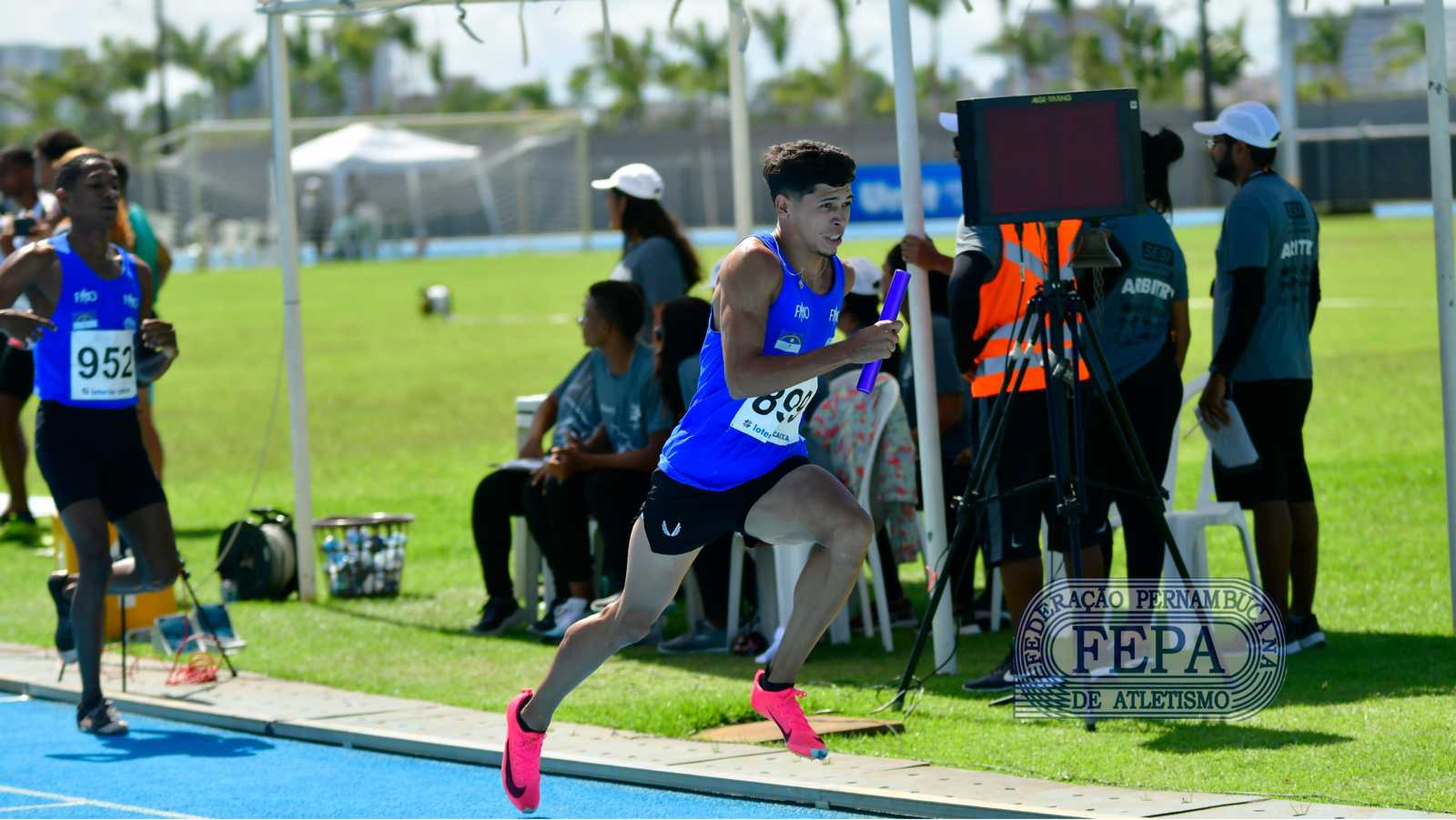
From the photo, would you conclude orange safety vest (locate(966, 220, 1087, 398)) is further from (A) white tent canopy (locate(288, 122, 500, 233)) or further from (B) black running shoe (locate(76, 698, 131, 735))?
(A) white tent canopy (locate(288, 122, 500, 233))

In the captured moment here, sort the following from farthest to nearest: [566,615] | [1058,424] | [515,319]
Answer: [515,319] → [566,615] → [1058,424]

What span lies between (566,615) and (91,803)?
2800 millimetres

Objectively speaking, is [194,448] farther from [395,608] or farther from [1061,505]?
[1061,505]

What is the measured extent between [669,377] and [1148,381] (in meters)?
2.10

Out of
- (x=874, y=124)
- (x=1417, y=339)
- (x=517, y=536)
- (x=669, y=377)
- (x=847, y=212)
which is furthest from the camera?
(x=874, y=124)

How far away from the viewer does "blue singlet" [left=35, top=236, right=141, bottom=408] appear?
21.5ft

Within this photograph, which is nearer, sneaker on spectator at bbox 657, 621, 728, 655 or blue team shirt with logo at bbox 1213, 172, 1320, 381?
blue team shirt with logo at bbox 1213, 172, 1320, 381

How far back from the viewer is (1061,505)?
5.83m

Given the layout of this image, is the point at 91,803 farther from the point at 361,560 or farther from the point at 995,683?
the point at 361,560

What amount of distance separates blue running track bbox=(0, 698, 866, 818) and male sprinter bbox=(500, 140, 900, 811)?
1.61 feet

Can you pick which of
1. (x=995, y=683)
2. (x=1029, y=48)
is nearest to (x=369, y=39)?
(x=1029, y=48)

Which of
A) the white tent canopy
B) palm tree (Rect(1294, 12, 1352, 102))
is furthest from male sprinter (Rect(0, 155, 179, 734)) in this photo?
palm tree (Rect(1294, 12, 1352, 102))

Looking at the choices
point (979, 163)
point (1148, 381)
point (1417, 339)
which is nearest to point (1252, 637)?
point (1148, 381)

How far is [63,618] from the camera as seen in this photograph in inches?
287
